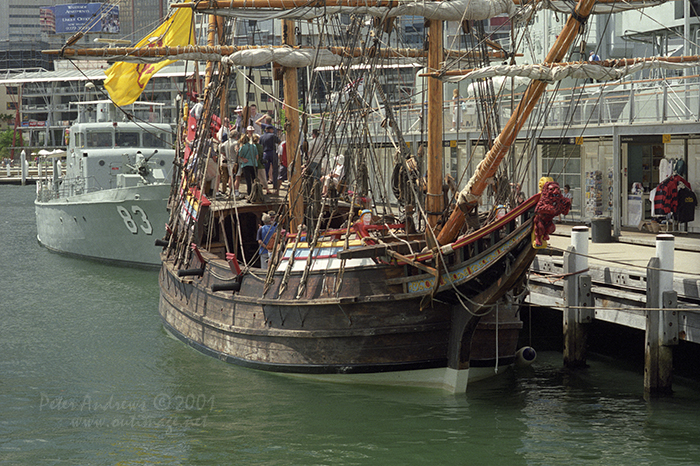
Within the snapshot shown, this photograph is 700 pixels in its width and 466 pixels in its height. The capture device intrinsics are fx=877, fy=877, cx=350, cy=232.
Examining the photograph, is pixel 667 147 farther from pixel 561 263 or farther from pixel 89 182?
pixel 89 182

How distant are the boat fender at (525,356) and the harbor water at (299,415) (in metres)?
0.20

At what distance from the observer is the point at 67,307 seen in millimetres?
21938

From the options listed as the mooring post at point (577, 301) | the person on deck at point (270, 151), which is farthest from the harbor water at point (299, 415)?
the person on deck at point (270, 151)

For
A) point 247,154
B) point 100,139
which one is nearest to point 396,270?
point 247,154

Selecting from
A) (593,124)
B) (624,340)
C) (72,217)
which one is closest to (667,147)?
(593,124)

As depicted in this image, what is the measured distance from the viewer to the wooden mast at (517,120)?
12.3m

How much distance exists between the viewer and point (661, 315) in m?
12.9

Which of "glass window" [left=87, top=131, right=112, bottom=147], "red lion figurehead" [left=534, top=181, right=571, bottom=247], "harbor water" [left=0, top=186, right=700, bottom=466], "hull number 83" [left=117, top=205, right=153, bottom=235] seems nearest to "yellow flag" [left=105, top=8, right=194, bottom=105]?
"hull number 83" [left=117, top=205, right=153, bottom=235]

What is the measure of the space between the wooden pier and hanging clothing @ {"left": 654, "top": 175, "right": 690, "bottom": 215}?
168cm

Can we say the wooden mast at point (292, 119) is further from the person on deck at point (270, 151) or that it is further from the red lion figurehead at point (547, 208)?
the red lion figurehead at point (547, 208)

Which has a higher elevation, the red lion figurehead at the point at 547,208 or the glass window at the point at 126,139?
the glass window at the point at 126,139

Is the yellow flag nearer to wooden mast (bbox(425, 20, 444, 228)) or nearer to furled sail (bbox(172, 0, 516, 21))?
furled sail (bbox(172, 0, 516, 21))

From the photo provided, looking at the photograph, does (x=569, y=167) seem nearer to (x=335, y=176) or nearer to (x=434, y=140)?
(x=335, y=176)

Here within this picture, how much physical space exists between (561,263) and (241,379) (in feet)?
19.8
